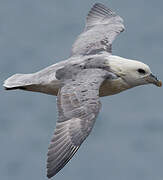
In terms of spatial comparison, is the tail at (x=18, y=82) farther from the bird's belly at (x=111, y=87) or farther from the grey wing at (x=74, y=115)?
the bird's belly at (x=111, y=87)

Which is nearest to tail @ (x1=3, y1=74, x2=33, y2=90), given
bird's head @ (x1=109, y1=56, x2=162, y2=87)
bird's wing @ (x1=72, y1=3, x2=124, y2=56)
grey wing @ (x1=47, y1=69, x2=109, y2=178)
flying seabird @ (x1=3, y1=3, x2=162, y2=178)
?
flying seabird @ (x1=3, y1=3, x2=162, y2=178)

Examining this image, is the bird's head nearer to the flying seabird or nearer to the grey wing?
the flying seabird

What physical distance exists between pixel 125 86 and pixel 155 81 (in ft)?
1.63

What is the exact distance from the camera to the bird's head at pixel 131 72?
9844mm

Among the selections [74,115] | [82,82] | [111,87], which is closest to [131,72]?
[111,87]

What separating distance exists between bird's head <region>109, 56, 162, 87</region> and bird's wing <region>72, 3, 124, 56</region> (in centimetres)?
78

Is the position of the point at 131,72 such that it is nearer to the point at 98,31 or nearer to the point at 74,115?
the point at 74,115

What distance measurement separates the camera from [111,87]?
31.6 ft

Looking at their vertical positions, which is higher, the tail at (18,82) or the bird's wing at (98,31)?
the bird's wing at (98,31)

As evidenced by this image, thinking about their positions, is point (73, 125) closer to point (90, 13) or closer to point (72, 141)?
point (72, 141)

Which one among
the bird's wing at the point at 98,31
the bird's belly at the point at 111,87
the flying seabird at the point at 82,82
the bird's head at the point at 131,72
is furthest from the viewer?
the bird's wing at the point at 98,31

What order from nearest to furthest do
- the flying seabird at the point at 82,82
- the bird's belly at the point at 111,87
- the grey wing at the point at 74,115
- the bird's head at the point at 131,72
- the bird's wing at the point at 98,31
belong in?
the grey wing at the point at 74,115, the flying seabird at the point at 82,82, the bird's belly at the point at 111,87, the bird's head at the point at 131,72, the bird's wing at the point at 98,31

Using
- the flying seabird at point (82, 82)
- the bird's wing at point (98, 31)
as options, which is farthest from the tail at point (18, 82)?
the bird's wing at point (98, 31)

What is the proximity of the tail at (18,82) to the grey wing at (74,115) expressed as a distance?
84 cm
